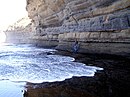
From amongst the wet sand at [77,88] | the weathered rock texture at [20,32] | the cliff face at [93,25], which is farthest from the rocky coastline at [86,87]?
the weathered rock texture at [20,32]

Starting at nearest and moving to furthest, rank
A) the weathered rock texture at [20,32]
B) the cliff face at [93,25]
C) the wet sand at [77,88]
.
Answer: the wet sand at [77,88]
the cliff face at [93,25]
the weathered rock texture at [20,32]

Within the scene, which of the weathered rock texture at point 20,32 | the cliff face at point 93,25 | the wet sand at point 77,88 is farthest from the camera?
the weathered rock texture at point 20,32

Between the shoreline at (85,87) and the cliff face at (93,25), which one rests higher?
the cliff face at (93,25)

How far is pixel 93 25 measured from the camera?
18875 millimetres

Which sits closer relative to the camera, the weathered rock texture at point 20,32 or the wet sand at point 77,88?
the wet sand at point 77,88

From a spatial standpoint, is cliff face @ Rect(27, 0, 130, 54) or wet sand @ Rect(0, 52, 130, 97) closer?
wet sand @ Rect(0, 52, 130, 97)

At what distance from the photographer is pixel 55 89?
23.3 ft

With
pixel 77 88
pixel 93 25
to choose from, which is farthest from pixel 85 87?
pixel 93 25

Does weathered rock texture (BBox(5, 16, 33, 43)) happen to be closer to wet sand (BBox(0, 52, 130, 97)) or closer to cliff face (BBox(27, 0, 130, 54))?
cliff face (BBox(27, 0, 130, 54))

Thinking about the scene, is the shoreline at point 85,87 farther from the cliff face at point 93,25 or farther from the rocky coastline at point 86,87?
the cliff face at point 93,25

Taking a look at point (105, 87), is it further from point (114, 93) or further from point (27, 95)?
point (27, 95)

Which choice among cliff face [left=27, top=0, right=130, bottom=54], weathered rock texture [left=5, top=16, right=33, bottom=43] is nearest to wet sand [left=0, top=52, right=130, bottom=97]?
cliff face [left=27, top=0, right=130, bottom=54]

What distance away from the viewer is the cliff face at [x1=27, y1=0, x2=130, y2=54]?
48.8ft

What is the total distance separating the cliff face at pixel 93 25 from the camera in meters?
14.9
